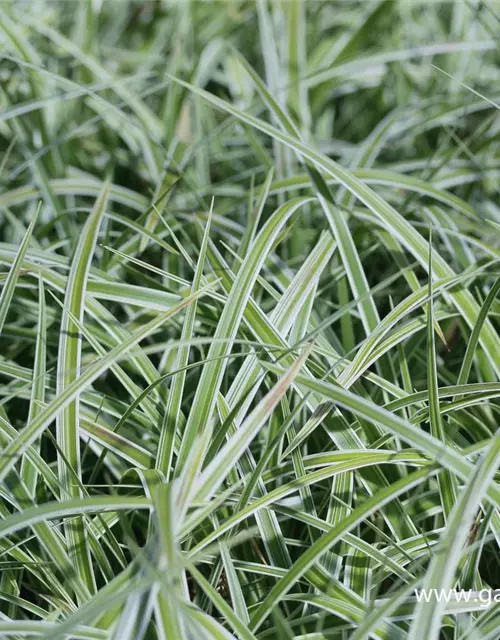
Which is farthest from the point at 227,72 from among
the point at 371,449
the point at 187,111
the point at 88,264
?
the point at 371,449

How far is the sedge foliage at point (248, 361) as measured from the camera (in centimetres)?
67

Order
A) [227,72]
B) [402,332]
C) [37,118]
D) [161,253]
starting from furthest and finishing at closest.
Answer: [227,72], [37,118], [161,253], [402,332]

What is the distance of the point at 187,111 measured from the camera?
5.02ft

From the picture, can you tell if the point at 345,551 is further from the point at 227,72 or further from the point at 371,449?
the point at 227,72

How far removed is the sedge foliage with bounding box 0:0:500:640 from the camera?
672 mm

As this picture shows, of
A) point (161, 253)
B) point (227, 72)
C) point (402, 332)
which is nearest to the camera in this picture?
point (402, 332)

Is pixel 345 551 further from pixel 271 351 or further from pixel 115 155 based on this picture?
pixel 115 155

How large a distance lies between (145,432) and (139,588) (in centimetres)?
41

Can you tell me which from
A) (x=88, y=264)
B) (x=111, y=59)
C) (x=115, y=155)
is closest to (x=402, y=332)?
(x=88, y=264)

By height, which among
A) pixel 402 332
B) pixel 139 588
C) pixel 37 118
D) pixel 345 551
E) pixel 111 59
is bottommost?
pixel 345 551

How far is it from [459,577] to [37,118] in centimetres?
116

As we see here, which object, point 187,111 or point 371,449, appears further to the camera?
point 187,111

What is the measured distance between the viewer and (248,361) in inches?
33.0

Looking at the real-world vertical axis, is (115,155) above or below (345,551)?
above
